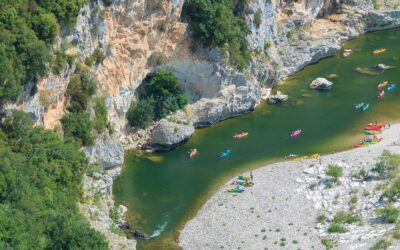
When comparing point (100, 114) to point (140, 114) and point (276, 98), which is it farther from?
point (276, 98)

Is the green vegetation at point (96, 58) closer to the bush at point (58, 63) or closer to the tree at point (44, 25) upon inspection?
the bush at point (58, 63)

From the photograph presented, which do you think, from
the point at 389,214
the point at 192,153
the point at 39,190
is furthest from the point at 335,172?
the point at 39,190

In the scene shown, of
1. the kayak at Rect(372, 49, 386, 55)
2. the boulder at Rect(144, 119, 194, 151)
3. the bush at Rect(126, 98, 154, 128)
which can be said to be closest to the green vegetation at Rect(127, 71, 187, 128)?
the bush at Rect(126, 98, 154, 128)

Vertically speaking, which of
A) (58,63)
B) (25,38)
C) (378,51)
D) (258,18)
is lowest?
(378,51)

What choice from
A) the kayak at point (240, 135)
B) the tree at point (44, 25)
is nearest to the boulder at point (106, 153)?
the tree at point (44, 25)

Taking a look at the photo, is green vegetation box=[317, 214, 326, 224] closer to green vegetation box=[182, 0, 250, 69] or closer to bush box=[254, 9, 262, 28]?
green vegetation box=[182, 0, 250, 69]

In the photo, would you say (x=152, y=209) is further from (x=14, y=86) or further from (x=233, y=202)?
(x=14, y=86)
